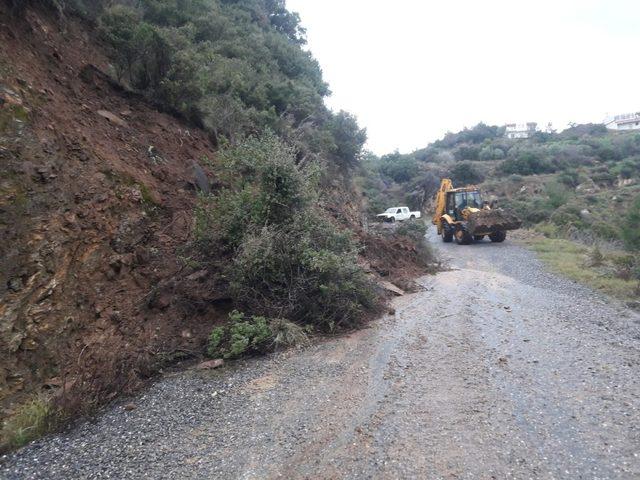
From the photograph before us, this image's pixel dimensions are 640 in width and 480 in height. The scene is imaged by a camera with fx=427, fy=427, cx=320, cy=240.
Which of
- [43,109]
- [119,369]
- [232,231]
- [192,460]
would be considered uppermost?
[43,109]

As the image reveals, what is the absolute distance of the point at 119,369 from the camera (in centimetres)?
512

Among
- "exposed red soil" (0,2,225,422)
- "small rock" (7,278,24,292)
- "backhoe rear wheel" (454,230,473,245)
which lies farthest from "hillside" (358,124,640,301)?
"small rock" (7,278,24,292)

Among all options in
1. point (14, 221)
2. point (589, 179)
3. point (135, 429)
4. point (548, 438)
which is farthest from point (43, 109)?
point (589, 179)

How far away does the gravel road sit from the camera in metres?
3.55

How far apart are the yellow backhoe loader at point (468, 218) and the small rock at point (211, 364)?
48.5ft

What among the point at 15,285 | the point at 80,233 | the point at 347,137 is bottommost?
the point at 15,285

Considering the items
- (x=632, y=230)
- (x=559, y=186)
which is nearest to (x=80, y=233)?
(x=632, y=230)

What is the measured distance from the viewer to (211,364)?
577cm

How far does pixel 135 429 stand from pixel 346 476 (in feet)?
7.27

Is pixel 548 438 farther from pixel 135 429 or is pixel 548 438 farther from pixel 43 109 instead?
pixel 43 109

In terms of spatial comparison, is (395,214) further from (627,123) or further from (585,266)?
(627,123)

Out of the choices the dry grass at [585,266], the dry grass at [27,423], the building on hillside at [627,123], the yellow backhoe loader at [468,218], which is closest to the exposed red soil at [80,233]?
the dry grass at [27,423]

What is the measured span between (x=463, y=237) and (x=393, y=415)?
52.9 ft

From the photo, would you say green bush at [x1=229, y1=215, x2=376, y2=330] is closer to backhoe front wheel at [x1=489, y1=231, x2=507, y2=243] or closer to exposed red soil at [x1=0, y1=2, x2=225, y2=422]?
exposed red soil at [x1=0, y1=2, x2=225, y2=422]
